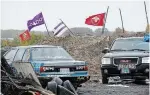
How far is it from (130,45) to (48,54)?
3905mm

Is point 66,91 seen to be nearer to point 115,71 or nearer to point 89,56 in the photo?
point 115,71

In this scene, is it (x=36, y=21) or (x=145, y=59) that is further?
(x=36, y=21)

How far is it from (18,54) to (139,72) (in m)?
3.78

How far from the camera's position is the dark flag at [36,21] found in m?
30.7

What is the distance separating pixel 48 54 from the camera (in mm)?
13406

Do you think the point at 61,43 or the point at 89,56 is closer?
the point at 89,56

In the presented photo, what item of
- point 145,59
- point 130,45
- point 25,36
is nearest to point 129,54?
point 145,59

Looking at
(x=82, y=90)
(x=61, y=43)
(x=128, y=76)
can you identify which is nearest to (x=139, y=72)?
(x=128, y=76)

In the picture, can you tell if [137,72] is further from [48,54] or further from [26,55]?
[26,55]

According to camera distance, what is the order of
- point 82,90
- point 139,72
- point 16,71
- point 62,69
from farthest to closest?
point 139,72 < point 82,90 < point 62,69 < point 16,71

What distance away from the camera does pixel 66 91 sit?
6.62m

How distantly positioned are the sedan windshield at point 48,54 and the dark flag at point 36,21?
668 inches

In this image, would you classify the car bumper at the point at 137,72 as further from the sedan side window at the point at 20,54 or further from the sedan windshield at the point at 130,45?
the sedan side window at the point at 20,54

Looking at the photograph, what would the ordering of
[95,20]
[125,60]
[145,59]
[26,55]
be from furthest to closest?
[95,20], [125,60], [145,59], [26,55]
